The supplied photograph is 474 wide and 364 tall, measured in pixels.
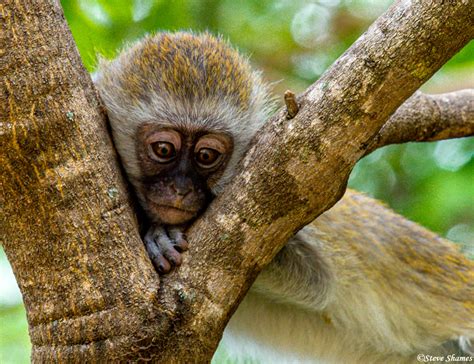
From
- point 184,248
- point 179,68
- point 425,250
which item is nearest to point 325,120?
point 184,248

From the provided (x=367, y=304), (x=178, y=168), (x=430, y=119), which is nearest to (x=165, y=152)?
Result: (x=178, y=168)

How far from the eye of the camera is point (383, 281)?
15.0 feet

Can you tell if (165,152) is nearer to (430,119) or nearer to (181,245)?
(181,245)

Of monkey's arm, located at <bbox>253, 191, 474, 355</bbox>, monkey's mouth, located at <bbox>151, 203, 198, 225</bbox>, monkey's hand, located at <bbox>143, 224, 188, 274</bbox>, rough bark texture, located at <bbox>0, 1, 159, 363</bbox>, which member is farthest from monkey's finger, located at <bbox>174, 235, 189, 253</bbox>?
monkey's arm, located at <bbox>253, 191, 474, 355</bbox>

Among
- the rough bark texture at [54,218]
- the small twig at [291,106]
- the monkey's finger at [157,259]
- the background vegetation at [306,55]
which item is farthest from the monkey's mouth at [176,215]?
the background vegetation at [306,55]

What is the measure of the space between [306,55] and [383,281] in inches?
102

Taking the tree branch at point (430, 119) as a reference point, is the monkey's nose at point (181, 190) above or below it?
below

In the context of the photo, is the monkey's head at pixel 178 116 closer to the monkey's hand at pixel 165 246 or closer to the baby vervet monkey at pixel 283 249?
the baby vervet monkey at pixel 283 249

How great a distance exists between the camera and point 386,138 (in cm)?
340

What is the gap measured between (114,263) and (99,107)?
0.70 meters

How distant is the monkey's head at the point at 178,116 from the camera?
351 cm

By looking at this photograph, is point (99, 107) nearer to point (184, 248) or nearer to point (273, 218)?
point (184, 248)

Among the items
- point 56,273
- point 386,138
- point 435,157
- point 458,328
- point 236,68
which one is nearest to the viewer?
point 56,273

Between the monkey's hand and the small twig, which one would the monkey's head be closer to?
the monkey's hand
